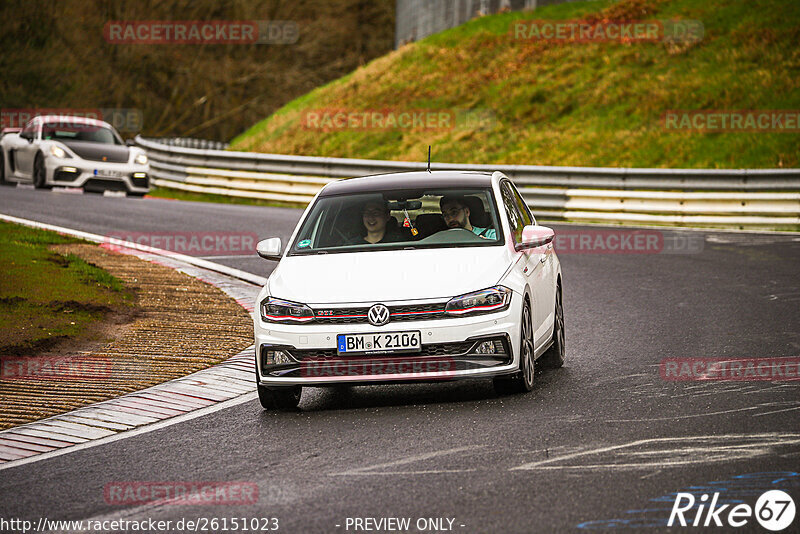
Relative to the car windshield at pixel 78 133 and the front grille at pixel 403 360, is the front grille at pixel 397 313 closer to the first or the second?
the front grille at pixel 403 360

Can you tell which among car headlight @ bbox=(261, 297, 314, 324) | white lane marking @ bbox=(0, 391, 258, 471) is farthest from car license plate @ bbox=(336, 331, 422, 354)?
white lane marking @ bbox=(0, 391, 258, 471)

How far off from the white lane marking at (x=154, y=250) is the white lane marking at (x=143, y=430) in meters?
5.52

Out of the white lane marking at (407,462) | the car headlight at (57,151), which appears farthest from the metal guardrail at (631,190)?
the white lane marking at (407,462)

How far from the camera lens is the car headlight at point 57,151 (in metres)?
25.1

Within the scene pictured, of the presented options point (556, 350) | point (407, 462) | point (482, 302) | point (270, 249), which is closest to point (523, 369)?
point (482, 302)

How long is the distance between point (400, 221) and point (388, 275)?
3.98ft

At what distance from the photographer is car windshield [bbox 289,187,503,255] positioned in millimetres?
8984

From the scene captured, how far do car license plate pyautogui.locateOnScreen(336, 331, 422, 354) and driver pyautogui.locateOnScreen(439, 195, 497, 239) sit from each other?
1.55 metres

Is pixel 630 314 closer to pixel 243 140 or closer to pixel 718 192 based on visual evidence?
pixel 718 192

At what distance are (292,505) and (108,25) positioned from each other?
4576 cm

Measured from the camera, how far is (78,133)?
1026 inches

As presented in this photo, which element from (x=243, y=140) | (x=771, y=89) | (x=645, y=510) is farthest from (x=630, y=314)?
(x=243, y=140)

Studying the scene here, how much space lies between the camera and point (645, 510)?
5.52 metres

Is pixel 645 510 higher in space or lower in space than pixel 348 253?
lower
